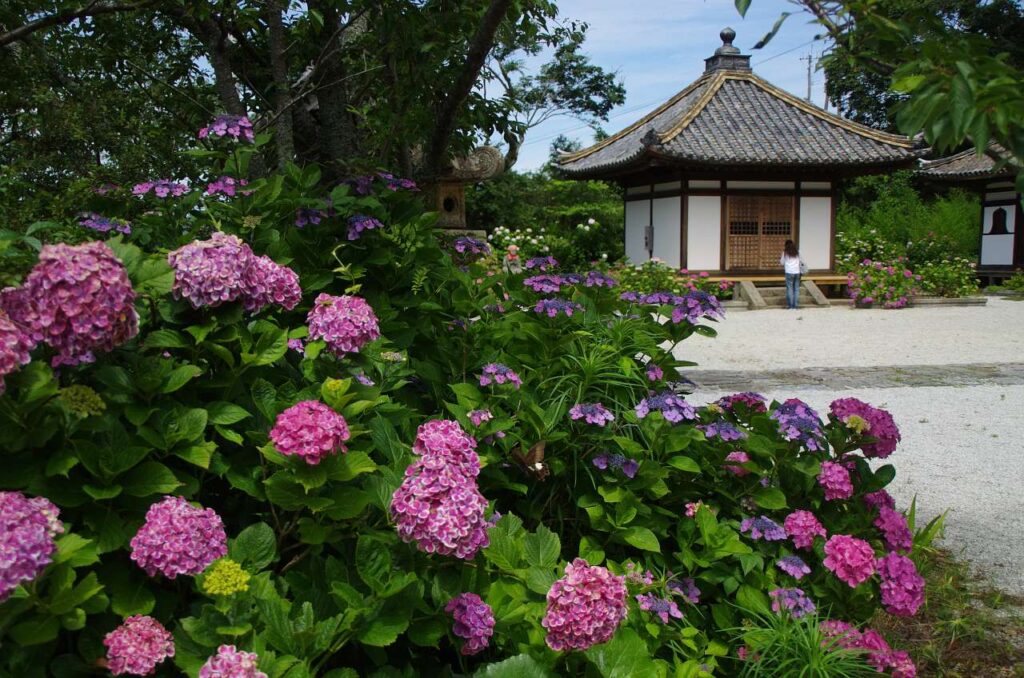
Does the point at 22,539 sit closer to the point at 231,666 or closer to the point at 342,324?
the point at 231,666

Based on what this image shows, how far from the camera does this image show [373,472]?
1694 millimetres

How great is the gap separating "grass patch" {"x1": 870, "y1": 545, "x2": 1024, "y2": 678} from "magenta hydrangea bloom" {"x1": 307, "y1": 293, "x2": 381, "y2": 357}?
1942 mm

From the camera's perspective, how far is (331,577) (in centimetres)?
152

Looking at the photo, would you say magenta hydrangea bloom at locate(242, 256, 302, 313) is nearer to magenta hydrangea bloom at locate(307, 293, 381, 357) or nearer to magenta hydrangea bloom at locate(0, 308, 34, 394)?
magenta hydrangea bloom at locate(307, 293, 381, 357)

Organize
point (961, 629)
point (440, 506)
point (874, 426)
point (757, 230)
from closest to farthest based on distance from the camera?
point (440, 506) < point (874, 426) < point (961, 629) < point (757, 230)

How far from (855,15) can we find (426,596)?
1446mm

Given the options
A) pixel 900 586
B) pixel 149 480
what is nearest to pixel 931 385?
pixel 900 586

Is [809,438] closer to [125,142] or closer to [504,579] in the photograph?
[504,579]

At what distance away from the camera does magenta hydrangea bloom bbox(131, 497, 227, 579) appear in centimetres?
129

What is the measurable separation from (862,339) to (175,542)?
1042 centimetres

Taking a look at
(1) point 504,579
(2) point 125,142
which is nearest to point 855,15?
(1) point 504,579

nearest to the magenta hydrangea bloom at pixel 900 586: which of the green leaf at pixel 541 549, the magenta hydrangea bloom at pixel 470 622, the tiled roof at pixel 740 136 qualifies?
the green leaf at pixel 541 549

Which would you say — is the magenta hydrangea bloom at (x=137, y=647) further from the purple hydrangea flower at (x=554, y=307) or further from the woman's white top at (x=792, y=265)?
the woman's white top at (x=792, y=265)

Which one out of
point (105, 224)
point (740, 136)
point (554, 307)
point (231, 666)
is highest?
point (740, 136)
